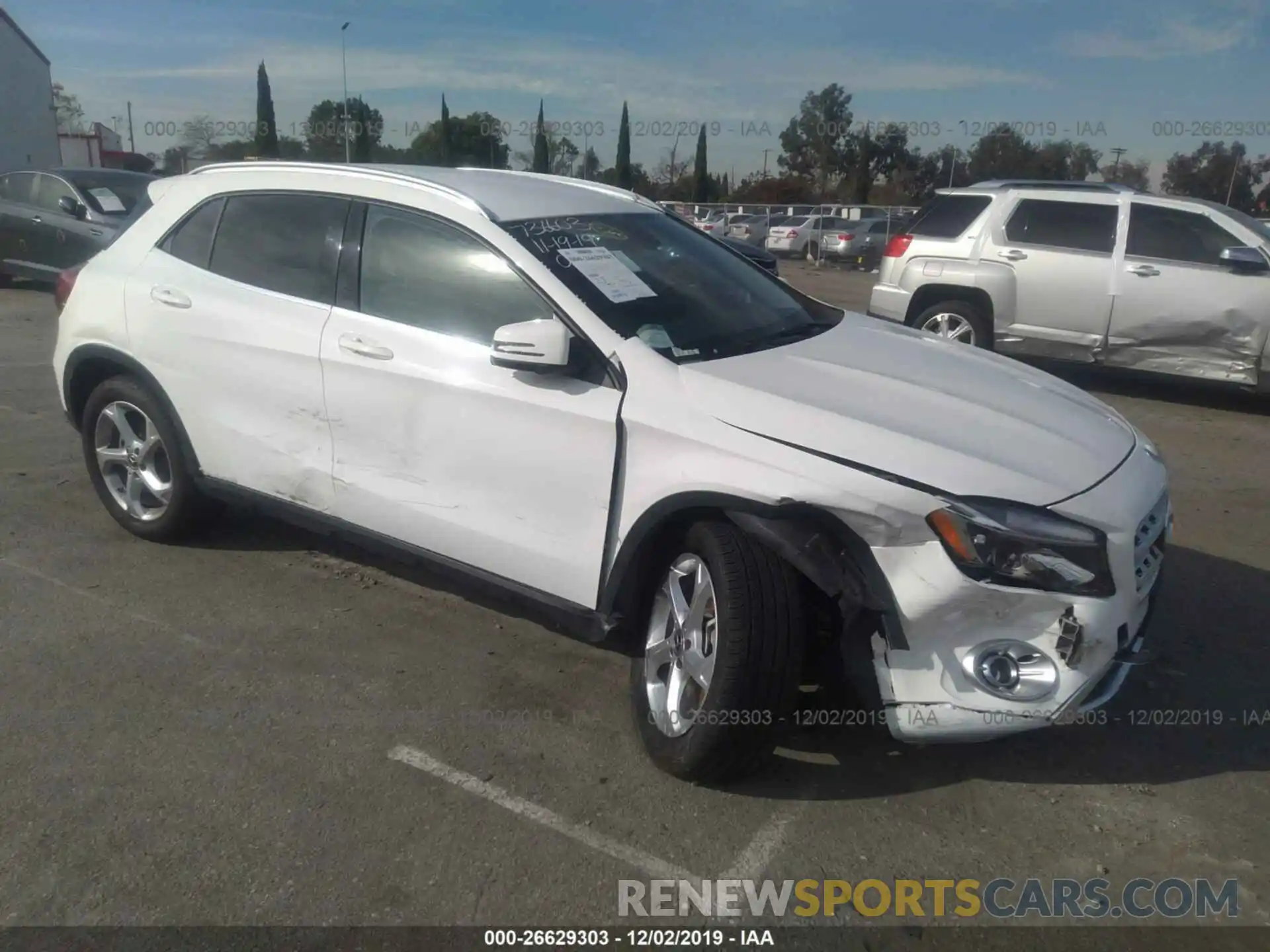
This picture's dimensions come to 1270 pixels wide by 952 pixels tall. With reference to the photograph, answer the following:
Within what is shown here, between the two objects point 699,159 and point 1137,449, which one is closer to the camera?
point 1137,449

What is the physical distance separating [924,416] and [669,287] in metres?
1.14

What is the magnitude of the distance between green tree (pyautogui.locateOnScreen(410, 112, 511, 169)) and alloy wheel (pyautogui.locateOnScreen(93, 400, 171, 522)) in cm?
3976

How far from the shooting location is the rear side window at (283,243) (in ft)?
13.2

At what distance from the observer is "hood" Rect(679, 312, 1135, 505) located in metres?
2.85

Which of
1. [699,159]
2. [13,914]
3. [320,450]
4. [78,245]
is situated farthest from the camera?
[699,159]

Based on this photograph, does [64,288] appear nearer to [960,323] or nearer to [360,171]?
[360,171]

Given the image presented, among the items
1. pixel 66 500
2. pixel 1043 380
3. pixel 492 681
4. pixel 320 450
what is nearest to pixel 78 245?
pixel 66 500

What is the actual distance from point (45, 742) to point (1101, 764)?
3.41 metres

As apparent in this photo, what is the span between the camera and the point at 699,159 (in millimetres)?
57812

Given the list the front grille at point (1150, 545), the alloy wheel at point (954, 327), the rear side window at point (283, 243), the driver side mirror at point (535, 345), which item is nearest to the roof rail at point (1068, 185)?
the alloy wheel at point (954, 327)

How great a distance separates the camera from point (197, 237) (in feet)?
14.7

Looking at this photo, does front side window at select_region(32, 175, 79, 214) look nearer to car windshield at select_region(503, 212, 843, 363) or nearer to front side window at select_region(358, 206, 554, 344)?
front side window at select_region(358, 206, 554, 344)

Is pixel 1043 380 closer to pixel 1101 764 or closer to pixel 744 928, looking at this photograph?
pixel 1101 764

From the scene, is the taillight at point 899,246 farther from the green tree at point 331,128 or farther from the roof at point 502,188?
the green tree at point 331,128
